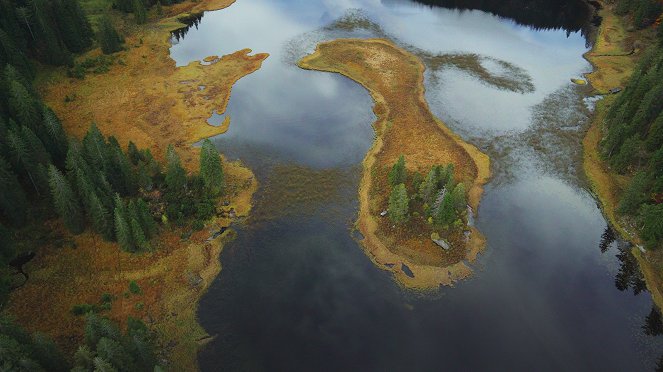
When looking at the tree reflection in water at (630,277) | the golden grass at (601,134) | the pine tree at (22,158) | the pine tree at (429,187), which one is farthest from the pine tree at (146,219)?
the golden grass at (601,134)

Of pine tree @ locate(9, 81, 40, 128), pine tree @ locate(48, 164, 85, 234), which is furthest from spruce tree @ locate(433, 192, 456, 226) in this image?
pine tree @ locate(9, 81, 40, 128)

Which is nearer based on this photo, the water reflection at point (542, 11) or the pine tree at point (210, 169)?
the pine tree at point (210, 169)

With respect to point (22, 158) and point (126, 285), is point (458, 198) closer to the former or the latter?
point (126, 285)

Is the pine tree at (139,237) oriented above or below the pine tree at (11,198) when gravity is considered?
below

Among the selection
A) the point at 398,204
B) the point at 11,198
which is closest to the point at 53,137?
the point at 11,198

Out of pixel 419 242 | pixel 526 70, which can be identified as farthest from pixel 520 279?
pixel 526 70

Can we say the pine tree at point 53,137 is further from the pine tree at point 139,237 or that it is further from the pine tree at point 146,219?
the pine tree at point 139,237

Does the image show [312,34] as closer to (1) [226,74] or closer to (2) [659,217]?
(1) [226,74]
